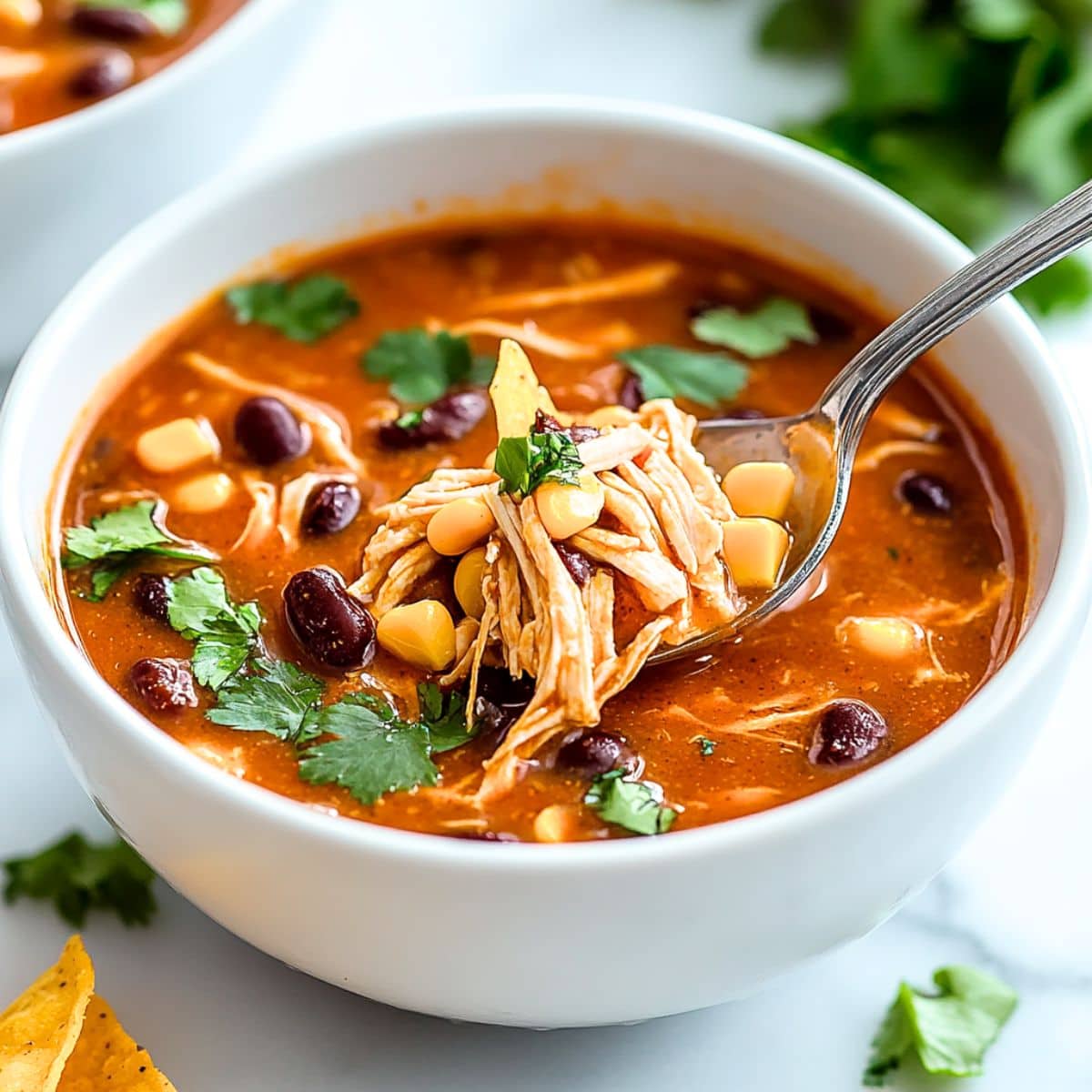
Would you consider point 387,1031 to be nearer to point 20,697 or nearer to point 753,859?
point 753,859

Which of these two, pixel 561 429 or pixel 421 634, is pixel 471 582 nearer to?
pixel 421 634

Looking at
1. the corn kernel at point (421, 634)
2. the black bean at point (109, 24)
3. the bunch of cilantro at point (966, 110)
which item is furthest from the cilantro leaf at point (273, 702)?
the bunch of cilantro at point (966, 110)

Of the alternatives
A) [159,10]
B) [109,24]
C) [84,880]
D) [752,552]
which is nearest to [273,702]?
[84,880]

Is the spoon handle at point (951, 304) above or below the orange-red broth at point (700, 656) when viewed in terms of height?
above

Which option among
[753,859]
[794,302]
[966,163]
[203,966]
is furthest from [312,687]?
[966,163]

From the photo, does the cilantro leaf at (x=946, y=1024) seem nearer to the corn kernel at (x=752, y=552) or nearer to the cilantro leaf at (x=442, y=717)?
the corn kernel at (x=752, y=552)

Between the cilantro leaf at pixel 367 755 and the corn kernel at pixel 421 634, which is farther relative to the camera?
the corn kernel at pixel 421 634

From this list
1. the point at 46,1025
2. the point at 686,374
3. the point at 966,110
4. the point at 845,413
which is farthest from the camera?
the point at 966,110
